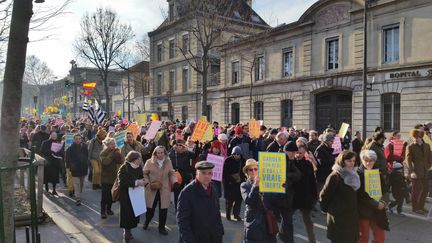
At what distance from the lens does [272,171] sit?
5.05 metres

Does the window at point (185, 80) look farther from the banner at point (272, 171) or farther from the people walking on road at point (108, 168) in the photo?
the banner at point (272, 171)

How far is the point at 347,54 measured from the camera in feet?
74.4

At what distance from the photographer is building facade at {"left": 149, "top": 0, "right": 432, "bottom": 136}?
763 inches

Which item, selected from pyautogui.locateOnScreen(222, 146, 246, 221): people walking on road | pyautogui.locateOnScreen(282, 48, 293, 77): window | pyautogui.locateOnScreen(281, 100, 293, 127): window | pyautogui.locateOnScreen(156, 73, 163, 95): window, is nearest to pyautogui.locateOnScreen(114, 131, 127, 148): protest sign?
pyautogui.locateOnScreen(222, 146, 246, 221): people walking on road

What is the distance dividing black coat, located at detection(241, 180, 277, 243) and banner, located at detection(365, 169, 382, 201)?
159cm

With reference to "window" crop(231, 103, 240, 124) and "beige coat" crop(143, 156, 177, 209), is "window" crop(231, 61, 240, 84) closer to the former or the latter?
"window" crop(231, 103, 240, 124)

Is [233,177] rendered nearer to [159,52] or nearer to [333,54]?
[333,54]

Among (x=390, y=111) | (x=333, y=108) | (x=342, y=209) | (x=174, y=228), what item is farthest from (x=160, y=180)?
(x=333, y=108)

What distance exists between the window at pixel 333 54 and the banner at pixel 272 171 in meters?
20.2

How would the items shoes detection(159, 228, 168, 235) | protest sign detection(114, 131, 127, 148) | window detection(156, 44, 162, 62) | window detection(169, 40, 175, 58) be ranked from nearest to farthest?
shoes detection(159, 228, 168, 235), protest sign detection(114, 131, 127, 148), window detection(169, 40, 175, 58), window detection(156, 44, 162, 62)

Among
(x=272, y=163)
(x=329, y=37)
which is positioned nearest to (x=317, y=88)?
(x=329, y=37)

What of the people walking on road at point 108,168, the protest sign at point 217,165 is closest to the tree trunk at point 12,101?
the people walking on road at point 108,168

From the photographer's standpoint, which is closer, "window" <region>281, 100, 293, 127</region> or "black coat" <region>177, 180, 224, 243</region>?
"black coat" <region>177, 180, 224, 243</region>

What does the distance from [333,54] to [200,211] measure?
22.1m
